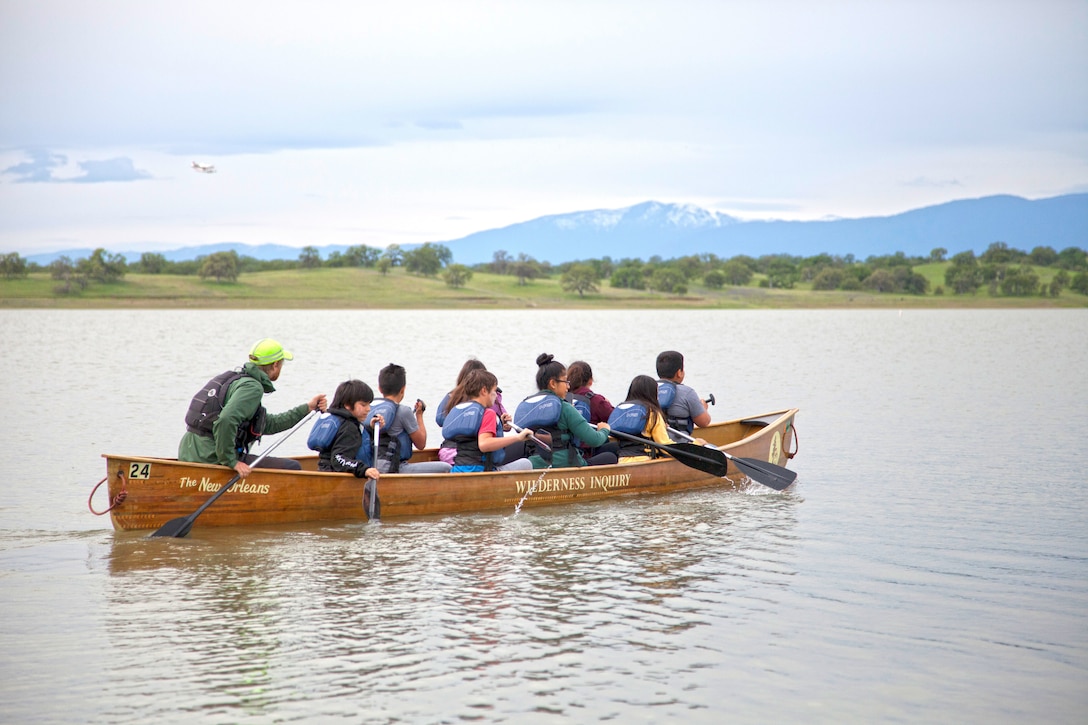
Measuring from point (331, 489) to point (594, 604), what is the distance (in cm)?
390

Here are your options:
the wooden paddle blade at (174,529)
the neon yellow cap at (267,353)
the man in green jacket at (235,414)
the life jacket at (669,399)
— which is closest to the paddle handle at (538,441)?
the life jacket at (669,399)

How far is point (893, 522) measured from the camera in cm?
1159

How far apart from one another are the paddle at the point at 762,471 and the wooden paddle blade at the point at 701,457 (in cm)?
7

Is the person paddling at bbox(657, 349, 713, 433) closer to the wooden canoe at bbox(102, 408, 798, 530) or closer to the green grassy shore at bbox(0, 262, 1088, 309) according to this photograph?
the wooden canoe at bbox(102, 408, 798, 530)

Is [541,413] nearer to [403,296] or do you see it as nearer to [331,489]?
[331,489]

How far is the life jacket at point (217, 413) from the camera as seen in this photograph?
10.5m

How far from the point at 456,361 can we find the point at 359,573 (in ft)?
88.6

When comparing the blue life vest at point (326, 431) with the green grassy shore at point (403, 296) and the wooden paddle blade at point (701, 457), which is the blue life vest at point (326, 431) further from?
the green grassy shore at point (403, 296)

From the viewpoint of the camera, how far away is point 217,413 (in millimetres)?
10508

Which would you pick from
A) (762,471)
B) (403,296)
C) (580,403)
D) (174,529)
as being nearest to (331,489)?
(174,529)

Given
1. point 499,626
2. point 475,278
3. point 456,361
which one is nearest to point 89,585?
point 499,626

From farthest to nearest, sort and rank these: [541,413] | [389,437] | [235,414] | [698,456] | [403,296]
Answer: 1. [403,296]
2. [698,456]
3. [541,413]
4. [389,437]
5. [235,414]

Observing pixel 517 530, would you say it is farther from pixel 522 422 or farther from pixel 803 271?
pixel 803 271

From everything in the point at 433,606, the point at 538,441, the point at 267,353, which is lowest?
the point at 433,606
